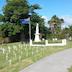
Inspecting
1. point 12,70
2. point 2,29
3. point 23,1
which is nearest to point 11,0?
point 23,1

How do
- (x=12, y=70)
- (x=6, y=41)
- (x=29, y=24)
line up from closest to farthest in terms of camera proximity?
(x=12, y=70)
(x=29, y=24)
(x=6, y=41)

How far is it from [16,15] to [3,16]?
3.69m

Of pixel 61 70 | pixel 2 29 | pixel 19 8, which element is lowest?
pixel 61 70

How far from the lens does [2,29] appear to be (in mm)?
57906

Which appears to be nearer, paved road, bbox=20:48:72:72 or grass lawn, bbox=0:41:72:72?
paved road, bbox=20:48:72:72

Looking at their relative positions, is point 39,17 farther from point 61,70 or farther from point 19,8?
point 61,70

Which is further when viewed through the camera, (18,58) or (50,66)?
(18,58)

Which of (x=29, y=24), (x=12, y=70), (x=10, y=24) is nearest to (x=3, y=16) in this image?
(x=10, y=24)

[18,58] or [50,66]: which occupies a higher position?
[18,58]

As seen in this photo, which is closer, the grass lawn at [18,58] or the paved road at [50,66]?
the paved road at [50,66]

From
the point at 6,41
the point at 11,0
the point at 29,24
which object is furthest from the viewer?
the point at 6,41

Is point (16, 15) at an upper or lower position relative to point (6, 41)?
upper

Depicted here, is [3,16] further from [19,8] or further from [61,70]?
[61,70]

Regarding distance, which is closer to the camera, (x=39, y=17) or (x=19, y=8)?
(x=19, y=8)
